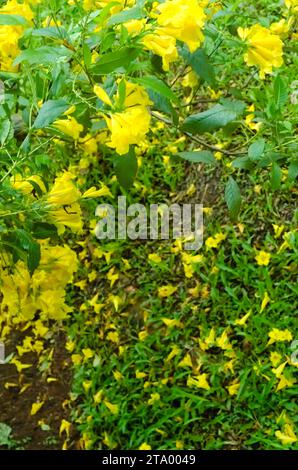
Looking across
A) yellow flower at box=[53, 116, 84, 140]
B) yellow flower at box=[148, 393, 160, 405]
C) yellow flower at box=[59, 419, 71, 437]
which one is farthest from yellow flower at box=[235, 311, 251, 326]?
yellow flower at box=[53, 116, 84, 140]

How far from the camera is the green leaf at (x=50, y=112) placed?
1.12m

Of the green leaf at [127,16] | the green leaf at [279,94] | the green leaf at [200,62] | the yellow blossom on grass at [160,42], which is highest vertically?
the green leaf at [127,16]

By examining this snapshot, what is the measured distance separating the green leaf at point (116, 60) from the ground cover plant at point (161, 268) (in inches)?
4.6

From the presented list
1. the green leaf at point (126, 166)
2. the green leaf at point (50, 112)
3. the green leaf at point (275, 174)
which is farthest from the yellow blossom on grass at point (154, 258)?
the green leaf at point (50, 112)

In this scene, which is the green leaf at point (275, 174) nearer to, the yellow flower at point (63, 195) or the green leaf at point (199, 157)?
the green leaf at point (199, 157)

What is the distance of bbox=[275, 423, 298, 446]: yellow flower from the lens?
6.93 feet

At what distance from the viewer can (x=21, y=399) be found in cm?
292

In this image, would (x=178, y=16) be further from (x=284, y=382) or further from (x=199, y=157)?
(x=284, y=382)

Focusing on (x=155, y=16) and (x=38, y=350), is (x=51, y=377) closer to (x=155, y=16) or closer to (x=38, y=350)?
(x=38, y=350)

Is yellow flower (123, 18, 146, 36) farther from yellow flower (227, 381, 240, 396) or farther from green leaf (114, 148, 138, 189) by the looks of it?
yellow flower (227, 381, 240, 396)

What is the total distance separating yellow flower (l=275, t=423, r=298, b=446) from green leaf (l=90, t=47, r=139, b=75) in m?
1.46

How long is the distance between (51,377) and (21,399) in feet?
0.52

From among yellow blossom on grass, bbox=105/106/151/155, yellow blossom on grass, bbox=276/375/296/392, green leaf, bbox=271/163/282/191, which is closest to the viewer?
yellow blossom on grass, bbox=105/106/151/155
